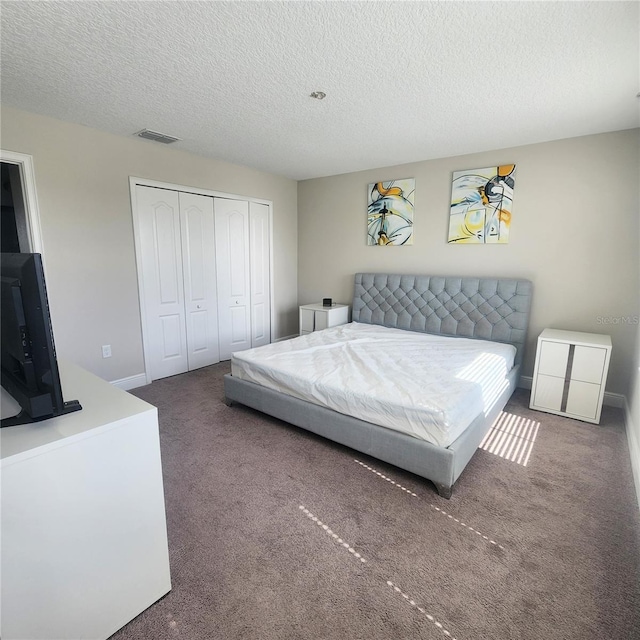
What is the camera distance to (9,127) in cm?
269

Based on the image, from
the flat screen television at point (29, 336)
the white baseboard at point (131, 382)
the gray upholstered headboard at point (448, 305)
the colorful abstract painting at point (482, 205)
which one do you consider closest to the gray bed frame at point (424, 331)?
the gray upholstered headboard at point (448, 305)

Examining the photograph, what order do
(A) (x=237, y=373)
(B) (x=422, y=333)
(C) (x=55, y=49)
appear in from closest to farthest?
(C) (x=55, y=49), (A) (x=237, y=373), (B) (x=422, y=333)

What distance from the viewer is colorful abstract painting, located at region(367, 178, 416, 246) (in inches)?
165

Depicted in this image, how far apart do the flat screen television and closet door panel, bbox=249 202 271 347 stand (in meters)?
3.68

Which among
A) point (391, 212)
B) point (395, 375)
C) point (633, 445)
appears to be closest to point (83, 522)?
point (395, 375)

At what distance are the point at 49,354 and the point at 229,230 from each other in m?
3.55

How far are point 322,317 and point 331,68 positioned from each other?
2892 millimetres

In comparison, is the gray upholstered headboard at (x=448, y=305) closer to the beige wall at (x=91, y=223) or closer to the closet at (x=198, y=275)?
the closet at (x=198, y=275)

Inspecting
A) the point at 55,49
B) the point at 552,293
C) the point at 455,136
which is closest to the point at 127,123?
the point at 55,49

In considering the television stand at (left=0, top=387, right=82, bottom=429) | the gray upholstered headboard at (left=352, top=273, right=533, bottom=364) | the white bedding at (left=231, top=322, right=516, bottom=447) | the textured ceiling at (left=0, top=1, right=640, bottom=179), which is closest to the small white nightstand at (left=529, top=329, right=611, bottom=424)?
the white bedding at (left=231, top=322, right=516, bottom=447)

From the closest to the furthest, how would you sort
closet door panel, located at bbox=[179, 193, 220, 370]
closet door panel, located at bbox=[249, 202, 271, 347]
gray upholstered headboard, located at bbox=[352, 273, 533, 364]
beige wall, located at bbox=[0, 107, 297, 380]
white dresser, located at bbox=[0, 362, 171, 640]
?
white dresser, located at bbox=[0, 362, 171, 640] → beige wall, located at bbox=[0, 107, 297, 380] → gray upholstered headboard, located at bbox=[352, 273, 533, 364] → closet door panel, located at bbox=[179, 193, 220, 370] → closet door panel, located at bbox=[249, 202, 271, 347]

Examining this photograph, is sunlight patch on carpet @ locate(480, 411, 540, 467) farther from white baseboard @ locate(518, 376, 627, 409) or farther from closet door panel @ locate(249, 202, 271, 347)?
closet door panel @ locate(249, 202, 271, 347)

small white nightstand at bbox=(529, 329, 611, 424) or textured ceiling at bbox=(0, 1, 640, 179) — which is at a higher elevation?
textured ceiling at bbox=(0, 1, 640, 179)

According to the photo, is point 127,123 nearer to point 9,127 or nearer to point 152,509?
point 9,127
